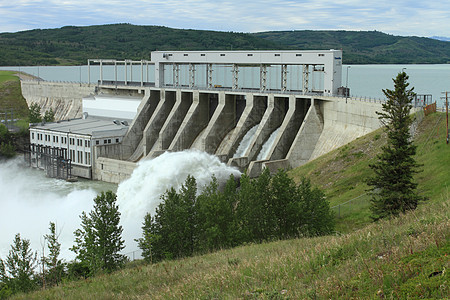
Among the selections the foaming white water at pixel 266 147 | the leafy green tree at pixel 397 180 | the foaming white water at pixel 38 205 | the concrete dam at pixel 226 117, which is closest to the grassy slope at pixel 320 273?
the leafy green tree at pixel 397 180

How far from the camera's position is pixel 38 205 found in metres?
44.7

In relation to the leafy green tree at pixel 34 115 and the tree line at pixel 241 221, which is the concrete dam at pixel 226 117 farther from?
the tree line at pixel 241 221

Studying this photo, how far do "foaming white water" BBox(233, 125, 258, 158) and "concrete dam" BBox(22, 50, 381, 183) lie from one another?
95 mm

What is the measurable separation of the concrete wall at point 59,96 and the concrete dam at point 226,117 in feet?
13.8

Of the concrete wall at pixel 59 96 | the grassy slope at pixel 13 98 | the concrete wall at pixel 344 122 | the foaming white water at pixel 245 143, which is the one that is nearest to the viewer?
the concrete wall at pixel 344 122

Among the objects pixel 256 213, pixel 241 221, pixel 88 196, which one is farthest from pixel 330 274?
pixel 88 196

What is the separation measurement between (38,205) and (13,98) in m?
49.5

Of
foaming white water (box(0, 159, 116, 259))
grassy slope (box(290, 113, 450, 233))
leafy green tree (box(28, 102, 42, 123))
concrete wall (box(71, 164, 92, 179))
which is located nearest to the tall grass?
grassy slope (box(290, 113, 450, 233))

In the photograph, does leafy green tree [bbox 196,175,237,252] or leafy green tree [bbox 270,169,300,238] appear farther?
leafy green tree [bbox 270,169,300,238]

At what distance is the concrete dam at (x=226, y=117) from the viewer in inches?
1727

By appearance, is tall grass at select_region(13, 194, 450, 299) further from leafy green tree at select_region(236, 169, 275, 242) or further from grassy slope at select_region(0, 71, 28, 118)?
grassy slope at select_region(0, 71, 28, 118)

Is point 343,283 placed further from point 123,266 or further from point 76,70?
point 76,70

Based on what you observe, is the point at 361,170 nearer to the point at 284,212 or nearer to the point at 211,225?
the point at 284,212

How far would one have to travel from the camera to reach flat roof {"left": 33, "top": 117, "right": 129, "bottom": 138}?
57.3 meters
